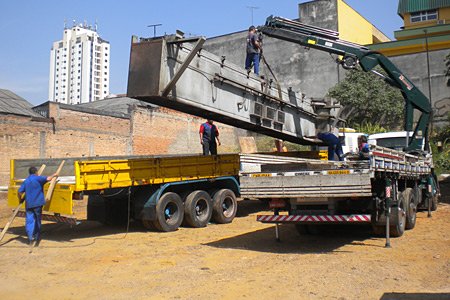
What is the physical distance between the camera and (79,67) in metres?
113

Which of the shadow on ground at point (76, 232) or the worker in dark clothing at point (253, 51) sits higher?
the worker in dark clothing at point (253, 51)

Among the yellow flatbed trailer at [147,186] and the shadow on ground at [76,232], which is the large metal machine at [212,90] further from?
the shadow on ground at [76,232]

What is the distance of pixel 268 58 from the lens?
123 feet

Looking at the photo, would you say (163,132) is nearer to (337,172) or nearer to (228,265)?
(337,172)

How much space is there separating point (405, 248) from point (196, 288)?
4.23 m

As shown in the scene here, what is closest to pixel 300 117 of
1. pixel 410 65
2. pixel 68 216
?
pixel 68 216

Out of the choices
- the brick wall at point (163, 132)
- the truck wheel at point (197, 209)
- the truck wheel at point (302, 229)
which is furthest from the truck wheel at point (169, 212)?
the brick wall at point (163, 132)

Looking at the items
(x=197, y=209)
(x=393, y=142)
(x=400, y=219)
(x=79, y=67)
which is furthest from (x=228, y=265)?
(x=79, y=67)

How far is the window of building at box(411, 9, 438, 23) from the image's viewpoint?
3947cm

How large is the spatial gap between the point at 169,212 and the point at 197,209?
0.88 meters

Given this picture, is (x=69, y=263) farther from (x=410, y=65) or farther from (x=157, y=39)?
(x=410, y=65)

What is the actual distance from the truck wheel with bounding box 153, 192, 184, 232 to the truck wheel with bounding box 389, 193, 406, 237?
4.79m

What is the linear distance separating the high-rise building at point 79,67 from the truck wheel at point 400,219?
10978 centimetres

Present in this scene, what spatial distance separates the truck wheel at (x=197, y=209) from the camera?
11242 millimetres
